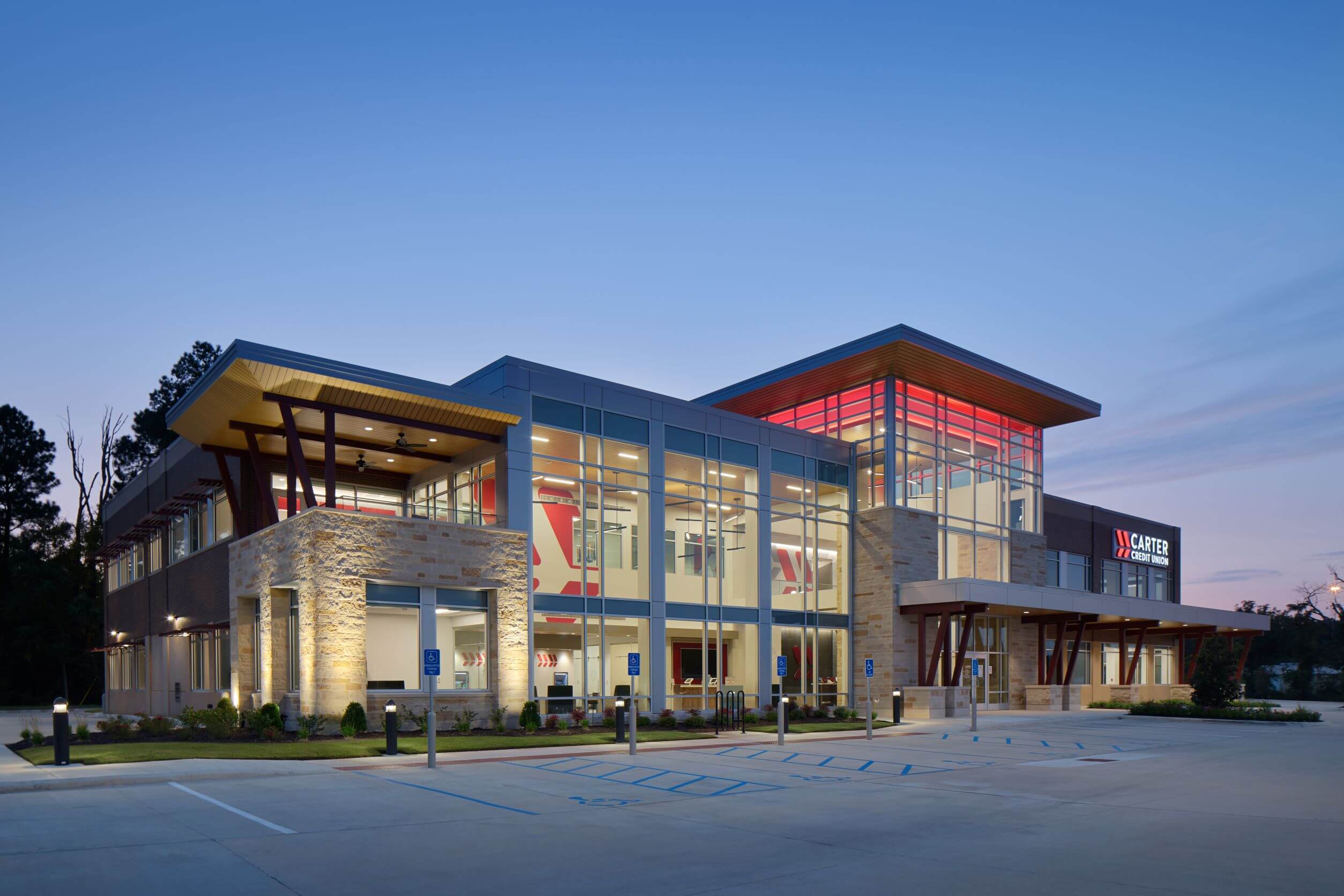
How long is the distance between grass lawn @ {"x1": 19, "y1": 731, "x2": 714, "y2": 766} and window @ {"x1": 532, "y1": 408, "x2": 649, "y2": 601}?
5949 mm

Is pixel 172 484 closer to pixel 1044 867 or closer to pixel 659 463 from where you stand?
pixel 659 463

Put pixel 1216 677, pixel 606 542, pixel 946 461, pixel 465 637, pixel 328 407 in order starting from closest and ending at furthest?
pixel 328 407 < pixel 465 637 < pixel 606 542 < pixel 1216 677 < pixel 946 461

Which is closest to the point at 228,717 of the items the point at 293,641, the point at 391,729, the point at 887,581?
the point at 293,641

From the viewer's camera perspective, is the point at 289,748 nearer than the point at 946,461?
Yes

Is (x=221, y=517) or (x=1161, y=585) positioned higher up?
(x=221, y=517)

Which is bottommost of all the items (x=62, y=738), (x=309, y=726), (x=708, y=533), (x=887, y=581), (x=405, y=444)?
(x=309, y=726)

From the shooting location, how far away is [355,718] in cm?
2353

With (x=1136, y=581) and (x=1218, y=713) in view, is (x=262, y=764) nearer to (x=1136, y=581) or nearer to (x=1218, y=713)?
(x=1218, y=713)

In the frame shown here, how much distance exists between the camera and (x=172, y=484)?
3825 centimetres

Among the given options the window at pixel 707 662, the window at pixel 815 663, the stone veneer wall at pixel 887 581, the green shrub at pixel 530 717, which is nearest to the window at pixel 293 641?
the green shrub at pixel 530 717

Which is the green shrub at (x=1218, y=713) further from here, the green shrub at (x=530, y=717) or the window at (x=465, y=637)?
the window at (x=465, y=637)

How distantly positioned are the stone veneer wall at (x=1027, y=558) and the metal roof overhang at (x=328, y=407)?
22736 mm

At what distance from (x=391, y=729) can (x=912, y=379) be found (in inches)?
949

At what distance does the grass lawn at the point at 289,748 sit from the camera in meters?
18.3
